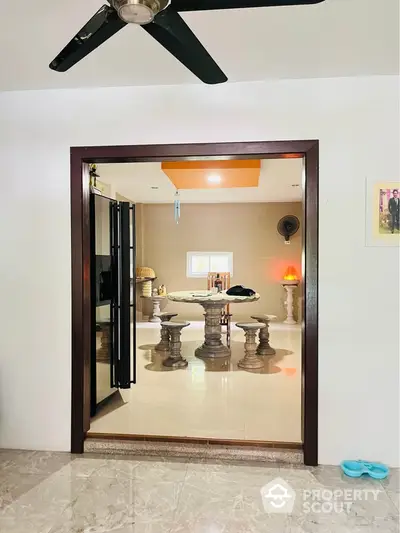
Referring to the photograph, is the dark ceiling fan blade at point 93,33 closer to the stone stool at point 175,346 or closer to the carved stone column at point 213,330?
the stone stool at point 175,346

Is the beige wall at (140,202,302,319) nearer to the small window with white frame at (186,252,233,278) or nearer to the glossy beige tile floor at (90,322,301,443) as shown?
the small window with white frame at (186,252,233,278)

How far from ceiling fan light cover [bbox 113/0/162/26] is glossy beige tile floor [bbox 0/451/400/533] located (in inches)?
86.0

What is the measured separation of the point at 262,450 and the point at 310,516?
0.65 meters

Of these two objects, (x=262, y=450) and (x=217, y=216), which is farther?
(x=217, y=216)

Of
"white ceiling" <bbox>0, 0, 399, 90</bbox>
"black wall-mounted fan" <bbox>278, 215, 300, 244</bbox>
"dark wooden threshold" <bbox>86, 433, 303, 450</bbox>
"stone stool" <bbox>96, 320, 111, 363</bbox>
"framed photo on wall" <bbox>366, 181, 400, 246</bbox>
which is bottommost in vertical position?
"dark wooden threshold" <bbox>86, 433, 303, 450</bbox>

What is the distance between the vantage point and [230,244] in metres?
8.40

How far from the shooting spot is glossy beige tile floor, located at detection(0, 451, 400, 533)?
6.70ft

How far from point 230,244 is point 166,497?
640 cm

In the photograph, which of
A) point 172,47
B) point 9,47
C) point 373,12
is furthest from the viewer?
point 9,47

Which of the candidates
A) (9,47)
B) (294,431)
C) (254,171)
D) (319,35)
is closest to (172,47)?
(319,35)

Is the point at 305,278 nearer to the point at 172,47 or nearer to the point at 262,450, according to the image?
the point at 262,450

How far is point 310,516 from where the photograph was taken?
6.95 ft

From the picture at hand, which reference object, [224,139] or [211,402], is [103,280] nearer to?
[211,402]

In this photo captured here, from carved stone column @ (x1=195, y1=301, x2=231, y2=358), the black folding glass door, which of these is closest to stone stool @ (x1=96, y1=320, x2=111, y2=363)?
the black folding glass door
